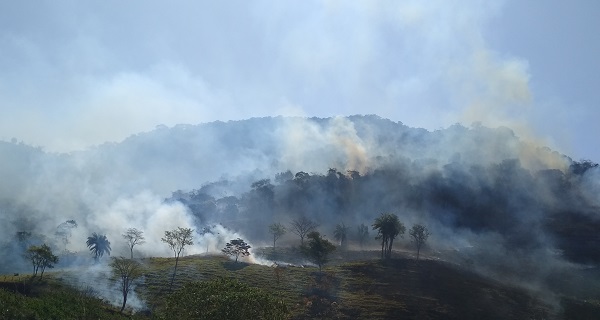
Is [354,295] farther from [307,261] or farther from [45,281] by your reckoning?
[45,281]

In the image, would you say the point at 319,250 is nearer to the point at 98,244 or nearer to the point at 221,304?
the point at 98,244

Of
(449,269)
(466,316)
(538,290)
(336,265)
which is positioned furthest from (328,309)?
(538,290)

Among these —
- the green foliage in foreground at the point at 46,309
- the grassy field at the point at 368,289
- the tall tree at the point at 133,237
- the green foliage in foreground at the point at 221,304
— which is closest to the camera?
the green foliage in foreground at the point at 221,304

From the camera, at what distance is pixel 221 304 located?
1740 inches

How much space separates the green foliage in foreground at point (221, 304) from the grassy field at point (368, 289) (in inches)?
2230

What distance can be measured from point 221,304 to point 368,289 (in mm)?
90914

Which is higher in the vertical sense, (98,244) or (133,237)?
(133,237)

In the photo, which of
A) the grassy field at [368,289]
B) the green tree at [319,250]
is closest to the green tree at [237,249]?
the grassy field at [368,289]

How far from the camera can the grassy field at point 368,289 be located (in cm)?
10912

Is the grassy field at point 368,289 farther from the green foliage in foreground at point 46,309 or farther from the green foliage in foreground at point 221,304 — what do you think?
the green foliage in foreground at point 221,304

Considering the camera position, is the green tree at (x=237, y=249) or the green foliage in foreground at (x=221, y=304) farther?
the green tree at (x=237, y=249)

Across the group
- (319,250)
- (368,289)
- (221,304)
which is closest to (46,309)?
(221,304)

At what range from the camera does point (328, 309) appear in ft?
359

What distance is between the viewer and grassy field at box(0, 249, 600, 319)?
109 m
